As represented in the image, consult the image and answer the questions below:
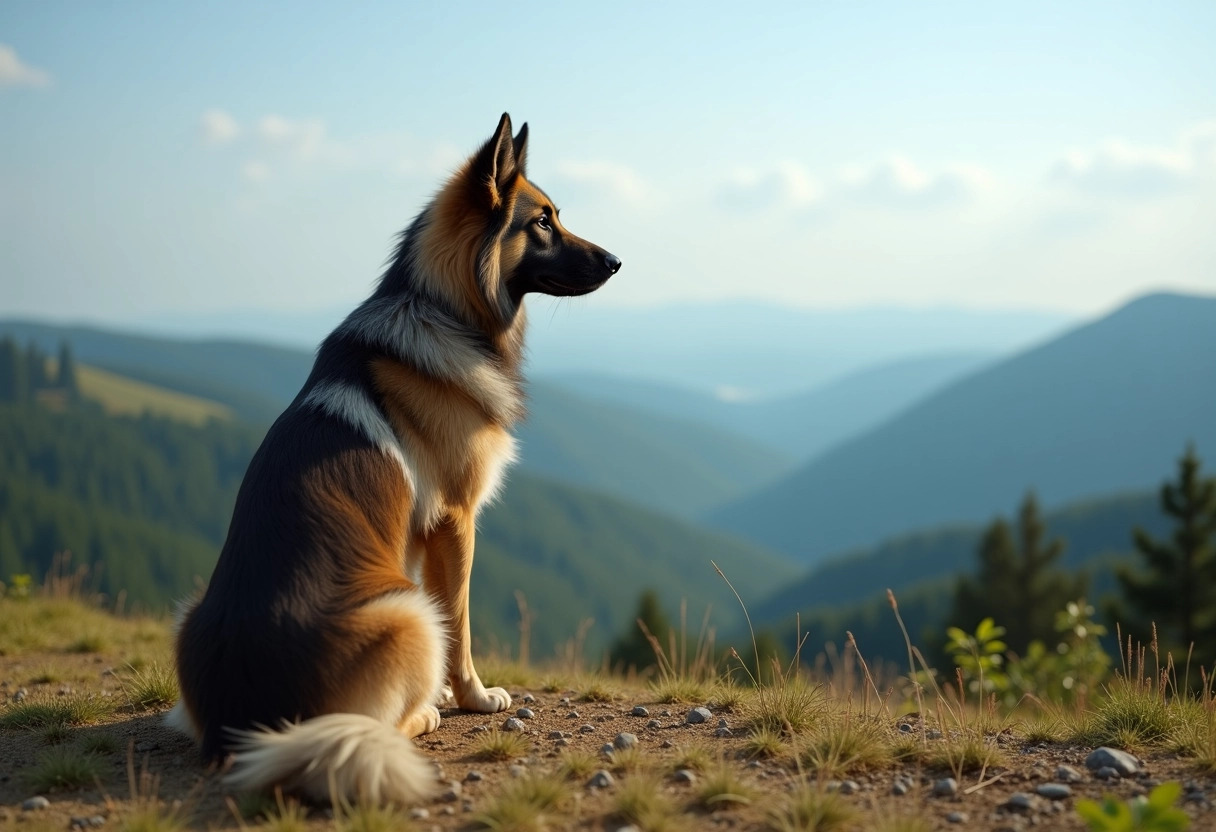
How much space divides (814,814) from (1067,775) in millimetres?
1618

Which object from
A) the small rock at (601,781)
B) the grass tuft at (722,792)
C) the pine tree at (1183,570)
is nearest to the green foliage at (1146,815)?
the grass tuft at (722,792)

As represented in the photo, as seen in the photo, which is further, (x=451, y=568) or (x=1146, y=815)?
(x=451, y=568)

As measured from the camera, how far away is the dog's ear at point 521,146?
5.61 meters

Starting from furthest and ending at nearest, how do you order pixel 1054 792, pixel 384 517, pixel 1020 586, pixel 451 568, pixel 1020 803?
pixel 1020 586 → pixel 451 568 → pixel 384 517 → pixel 1054 792 → pixel 1020 803

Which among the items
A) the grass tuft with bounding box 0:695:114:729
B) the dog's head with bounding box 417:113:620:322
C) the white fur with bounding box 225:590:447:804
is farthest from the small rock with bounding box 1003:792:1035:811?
the grass tuft with bounding box 0:695:114:729

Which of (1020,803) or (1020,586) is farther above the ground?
(1020,803)

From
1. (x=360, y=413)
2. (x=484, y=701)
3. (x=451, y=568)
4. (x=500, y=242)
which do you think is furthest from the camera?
(x=484, y=701)

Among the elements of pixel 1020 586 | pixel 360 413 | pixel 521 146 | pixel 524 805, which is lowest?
pixel 1020 586

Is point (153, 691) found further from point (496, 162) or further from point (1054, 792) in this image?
point (1054, 792)

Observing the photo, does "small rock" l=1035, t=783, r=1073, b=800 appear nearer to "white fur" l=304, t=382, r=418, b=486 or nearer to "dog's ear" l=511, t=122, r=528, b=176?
"white fur" l=304, t=382, r=418, b=486

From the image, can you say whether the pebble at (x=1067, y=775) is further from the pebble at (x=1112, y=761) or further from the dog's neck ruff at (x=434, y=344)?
the dog's neck ruff at (x=434, y=344)

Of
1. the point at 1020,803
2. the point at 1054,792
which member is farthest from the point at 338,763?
the point at 1054,792

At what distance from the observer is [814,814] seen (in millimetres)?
3881

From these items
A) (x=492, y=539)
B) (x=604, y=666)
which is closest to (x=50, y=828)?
(x=604, y=666)
